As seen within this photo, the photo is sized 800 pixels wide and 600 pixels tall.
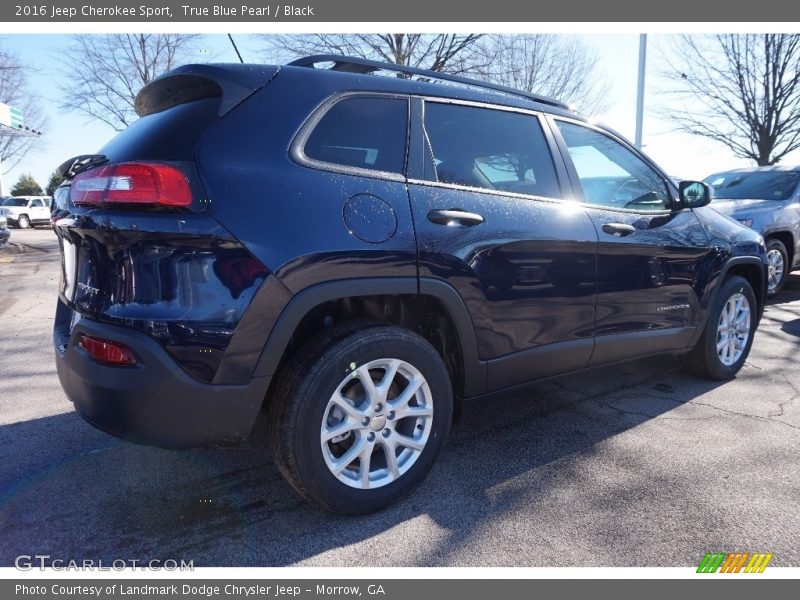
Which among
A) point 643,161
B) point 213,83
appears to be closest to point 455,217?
point 213,83

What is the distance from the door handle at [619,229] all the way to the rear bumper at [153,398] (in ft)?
6.68

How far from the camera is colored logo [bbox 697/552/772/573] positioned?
6.57ft

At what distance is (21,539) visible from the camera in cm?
211

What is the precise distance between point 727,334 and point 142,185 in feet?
13.0

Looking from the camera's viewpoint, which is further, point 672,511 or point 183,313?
point 672,511

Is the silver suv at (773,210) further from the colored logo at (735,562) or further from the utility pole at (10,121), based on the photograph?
the utility pole at (10,121)

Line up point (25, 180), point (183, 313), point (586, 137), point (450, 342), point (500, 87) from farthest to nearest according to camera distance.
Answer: point (25, 180), point (586, 137), point (500, 87), point (450, 342), point (183, 313)

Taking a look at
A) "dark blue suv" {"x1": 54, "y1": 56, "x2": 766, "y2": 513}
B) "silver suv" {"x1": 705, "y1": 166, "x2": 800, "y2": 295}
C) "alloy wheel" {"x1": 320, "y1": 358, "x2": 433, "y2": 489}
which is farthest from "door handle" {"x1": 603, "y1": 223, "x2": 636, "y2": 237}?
"silver suv" {"x1": 705, "y1": 166, "x2": 800, "y2": 295}

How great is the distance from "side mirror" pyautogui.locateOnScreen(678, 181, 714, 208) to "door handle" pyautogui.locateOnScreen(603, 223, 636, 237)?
2.36 feet

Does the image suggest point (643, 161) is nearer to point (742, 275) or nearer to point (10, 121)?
point (742, 275)

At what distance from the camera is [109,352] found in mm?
1903

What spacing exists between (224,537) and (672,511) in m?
1.87

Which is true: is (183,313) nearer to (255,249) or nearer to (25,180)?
(255,249)
